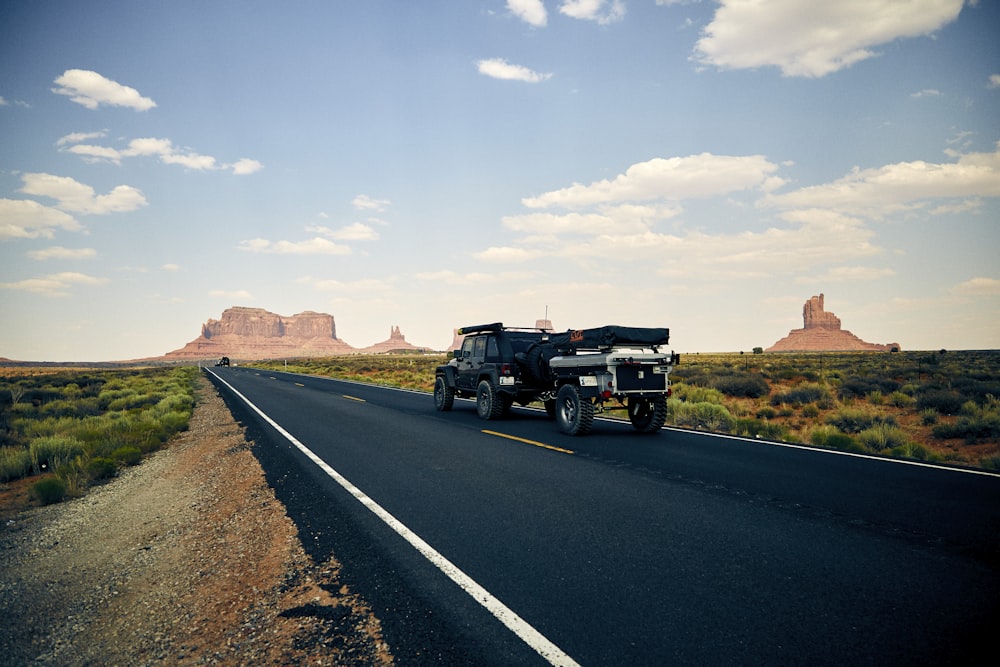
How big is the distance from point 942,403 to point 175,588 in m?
19.7

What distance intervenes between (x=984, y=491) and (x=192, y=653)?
8515mm

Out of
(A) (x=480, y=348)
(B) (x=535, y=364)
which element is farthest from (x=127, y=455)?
(B) (x=535, y=364)

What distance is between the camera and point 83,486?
9016 mm

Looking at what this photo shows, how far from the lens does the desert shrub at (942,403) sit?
51.6 ft

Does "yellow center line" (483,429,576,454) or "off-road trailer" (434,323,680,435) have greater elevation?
"off-road trailer" (434,323,680,435)

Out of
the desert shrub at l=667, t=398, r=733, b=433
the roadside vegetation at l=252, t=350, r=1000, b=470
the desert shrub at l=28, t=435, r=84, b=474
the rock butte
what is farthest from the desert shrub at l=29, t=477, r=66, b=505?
A: the rock butte

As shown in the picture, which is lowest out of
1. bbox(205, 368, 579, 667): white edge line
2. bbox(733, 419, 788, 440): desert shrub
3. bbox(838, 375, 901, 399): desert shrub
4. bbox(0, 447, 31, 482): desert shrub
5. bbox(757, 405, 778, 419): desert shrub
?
bbox(0, 447, 31, 482): desert shrub

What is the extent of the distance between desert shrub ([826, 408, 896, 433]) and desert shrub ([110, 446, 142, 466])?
16937 millimetres

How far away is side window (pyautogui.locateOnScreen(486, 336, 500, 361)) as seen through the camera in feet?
45.1

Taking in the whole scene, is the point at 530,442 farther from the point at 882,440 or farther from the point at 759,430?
the point at 882,440

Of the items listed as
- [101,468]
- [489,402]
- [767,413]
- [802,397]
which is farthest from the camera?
→ [802,397]

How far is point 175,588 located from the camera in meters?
4.58

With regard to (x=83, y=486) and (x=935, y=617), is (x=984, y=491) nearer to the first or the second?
(x=935, y=617)

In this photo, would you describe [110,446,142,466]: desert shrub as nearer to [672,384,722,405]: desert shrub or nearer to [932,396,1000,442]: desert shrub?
[672,384,722,405]: desert shrub
